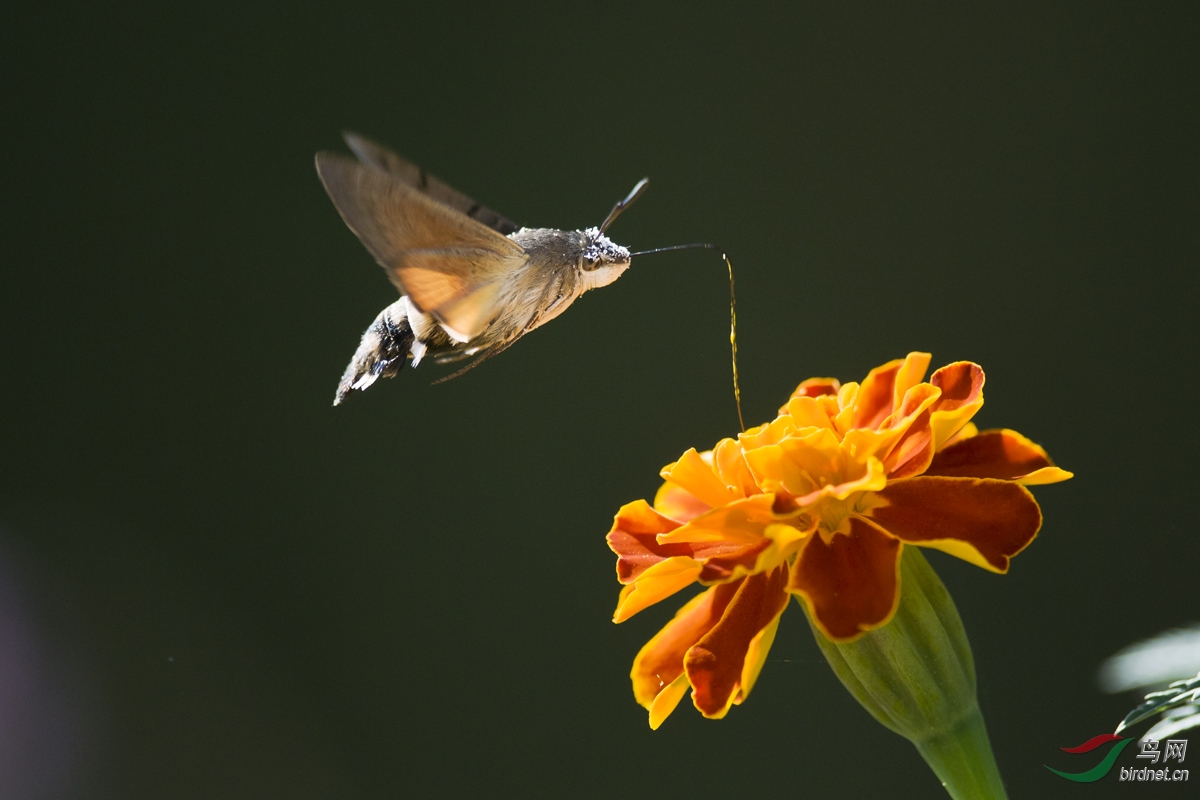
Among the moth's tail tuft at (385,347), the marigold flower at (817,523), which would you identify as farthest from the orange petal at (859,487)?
the moth's tail tuft at (385,347)

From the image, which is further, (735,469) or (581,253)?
(581,253)

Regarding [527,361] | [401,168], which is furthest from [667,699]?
[527,361]

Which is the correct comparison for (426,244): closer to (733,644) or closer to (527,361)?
(733,644)

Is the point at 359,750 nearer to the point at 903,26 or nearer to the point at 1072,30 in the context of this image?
the point at 903,26

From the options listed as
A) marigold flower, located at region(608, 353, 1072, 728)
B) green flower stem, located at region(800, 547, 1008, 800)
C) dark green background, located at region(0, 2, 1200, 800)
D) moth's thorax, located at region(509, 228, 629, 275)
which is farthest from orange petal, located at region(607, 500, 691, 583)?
dark green background, located at region(0, 2, 1200, 800)

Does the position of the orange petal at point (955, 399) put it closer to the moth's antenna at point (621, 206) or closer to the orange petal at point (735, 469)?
the orange petal at point (735, 469)

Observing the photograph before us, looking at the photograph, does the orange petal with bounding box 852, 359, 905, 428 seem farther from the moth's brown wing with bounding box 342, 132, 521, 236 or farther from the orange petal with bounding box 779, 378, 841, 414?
the moth's brown wing with bounding box 342, 132, 521, 236
